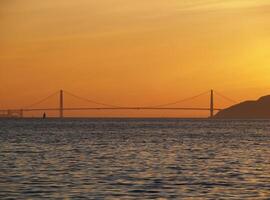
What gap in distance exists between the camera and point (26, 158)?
4881cm

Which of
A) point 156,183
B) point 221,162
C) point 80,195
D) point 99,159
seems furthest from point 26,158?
point 80,195

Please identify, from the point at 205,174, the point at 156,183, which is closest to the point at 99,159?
the point at 205,174

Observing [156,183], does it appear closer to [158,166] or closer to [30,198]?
[30,198]

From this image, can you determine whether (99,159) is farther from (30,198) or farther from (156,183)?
(30,198)

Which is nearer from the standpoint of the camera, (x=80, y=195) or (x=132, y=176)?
(x=80, y=195)

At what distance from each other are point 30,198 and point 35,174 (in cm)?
900

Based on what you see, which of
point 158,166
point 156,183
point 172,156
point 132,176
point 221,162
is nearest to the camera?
point 156,183

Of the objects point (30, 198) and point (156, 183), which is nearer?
point (30, 198)

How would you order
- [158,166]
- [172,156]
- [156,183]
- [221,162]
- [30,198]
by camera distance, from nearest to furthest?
[30,198] → [156,183] → [158,166] → [221,162] → [172,156]

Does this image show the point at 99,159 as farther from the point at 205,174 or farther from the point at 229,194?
the point at 229,194

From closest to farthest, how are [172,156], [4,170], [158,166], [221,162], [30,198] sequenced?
[30,198]
[4,170]
[158,166]
[221,162]
[172,156]

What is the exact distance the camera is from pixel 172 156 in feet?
175

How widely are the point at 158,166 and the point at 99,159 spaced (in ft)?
24.0

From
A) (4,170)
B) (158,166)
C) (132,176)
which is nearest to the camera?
(132,176)
